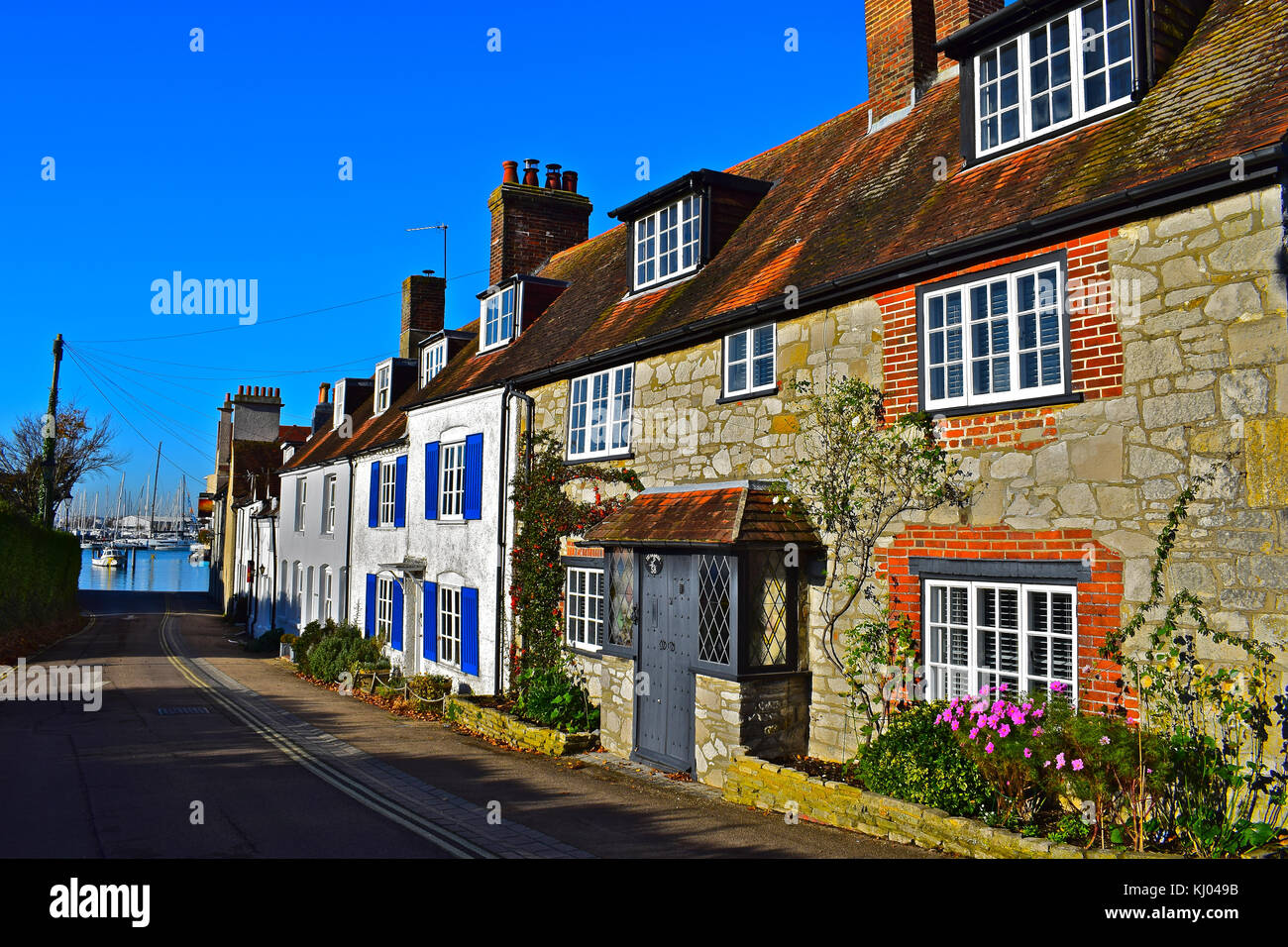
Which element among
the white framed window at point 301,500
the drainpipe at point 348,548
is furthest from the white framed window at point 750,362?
the white framed window at point 301,500

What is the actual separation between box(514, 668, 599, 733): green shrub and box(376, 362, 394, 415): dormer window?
53.5 ft

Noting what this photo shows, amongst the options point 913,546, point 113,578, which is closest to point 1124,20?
point 913,546

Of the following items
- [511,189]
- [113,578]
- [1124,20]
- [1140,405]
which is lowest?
[113,578]

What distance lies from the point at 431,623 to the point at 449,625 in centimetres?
99

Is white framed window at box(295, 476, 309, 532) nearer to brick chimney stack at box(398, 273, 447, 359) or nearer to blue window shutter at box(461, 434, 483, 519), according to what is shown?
brick chimney stack at box(398, 273, 447, 359)

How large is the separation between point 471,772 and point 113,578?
98462 millimetres

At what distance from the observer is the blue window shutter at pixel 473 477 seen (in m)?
18.1

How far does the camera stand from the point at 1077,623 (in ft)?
25.8

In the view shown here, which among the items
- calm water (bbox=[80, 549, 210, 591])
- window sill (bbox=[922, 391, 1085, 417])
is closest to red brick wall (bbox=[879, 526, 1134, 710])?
window sill (bbox=[922, 391, 1085, 417])

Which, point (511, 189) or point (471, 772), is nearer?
point (471, 772)

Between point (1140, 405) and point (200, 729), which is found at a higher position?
point (1140, 405)

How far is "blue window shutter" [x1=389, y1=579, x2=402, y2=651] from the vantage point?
2244cm

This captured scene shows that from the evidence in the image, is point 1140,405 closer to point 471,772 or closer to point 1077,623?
point 1077,623

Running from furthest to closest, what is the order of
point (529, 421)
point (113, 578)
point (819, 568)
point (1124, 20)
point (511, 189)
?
point (113, 578)
point (511, 189)
point (529, 421)
point (819, 568)
point (1124, 20)
